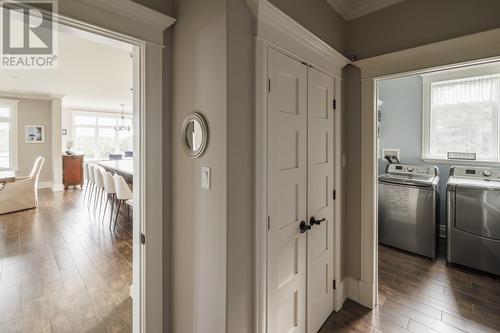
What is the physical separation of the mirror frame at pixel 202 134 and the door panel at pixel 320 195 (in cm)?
83

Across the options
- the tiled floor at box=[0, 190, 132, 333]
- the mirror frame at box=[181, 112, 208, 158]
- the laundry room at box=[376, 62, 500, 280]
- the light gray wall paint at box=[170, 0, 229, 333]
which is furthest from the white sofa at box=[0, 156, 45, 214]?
the laundry room at box=[376, 62, 500, 280]

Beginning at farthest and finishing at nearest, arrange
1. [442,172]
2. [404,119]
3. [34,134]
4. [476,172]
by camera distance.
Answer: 1. [34,134]
2. [404,119]
3. [442,172]
4. [476,172]

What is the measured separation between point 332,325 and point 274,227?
1.21 meters

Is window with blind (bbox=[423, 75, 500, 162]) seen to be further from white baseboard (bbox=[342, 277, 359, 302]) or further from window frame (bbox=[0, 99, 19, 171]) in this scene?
window frame (bbox=[0, 99, 19, 171])

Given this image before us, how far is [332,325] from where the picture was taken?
2068 millimetres

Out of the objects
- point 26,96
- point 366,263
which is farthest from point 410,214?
point 26,96

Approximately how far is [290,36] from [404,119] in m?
3.20

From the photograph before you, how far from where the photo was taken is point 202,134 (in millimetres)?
1363

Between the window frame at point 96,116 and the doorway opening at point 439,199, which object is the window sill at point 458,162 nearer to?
the doorway opening at point 439,199

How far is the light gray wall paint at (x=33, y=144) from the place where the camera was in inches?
267

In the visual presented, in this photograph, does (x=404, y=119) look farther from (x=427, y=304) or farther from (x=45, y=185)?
(x=45, y=185)

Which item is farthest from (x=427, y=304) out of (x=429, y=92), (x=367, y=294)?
(x=429, y=92)

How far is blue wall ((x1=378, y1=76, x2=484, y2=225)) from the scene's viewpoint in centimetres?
381

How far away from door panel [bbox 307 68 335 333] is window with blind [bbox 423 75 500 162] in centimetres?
257
